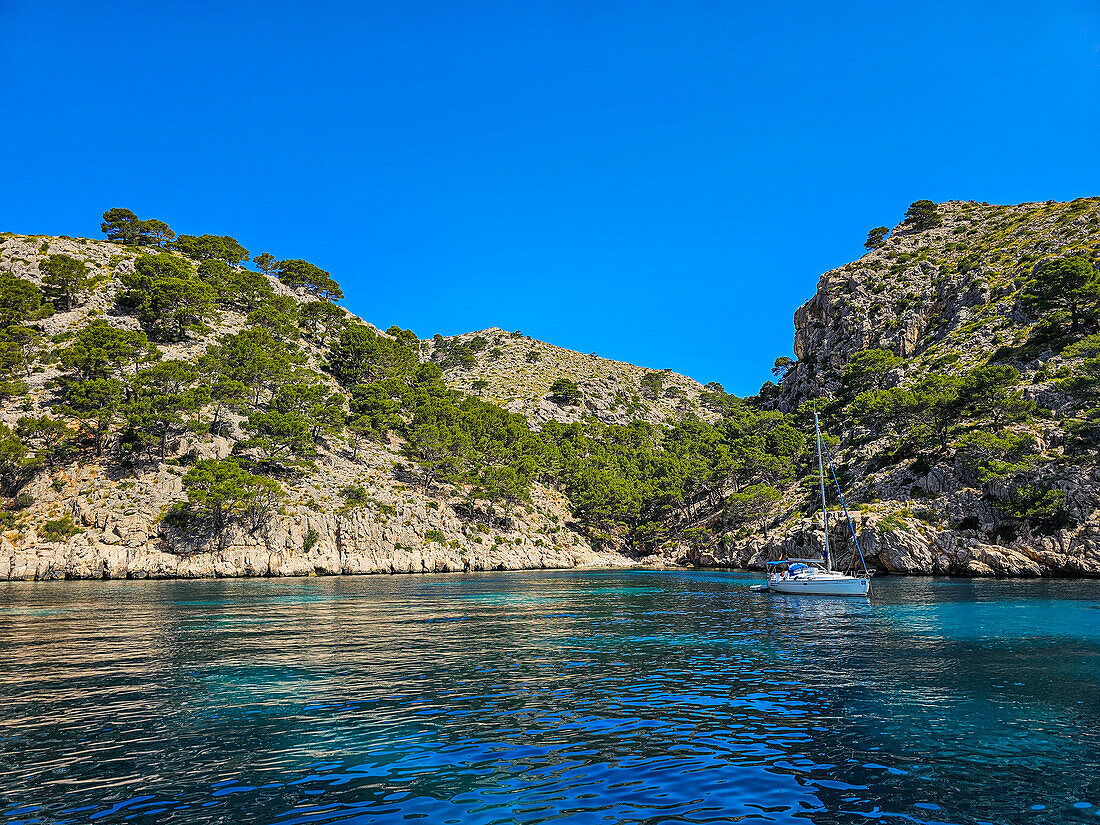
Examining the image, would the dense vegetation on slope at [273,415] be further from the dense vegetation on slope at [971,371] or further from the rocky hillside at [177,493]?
the dense vegetation on slope at [971,371]

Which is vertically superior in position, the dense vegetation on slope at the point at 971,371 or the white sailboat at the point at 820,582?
the dense vegetation on slope at the point at 971,371

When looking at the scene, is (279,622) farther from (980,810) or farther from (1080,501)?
(1080,501)

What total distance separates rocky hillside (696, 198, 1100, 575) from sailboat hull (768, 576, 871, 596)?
111 ft

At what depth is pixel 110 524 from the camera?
266 feet

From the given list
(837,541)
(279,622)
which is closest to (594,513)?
(837,541)

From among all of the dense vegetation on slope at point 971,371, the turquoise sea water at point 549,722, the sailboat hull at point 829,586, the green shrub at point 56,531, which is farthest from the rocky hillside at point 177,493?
the sailboat hull at point 829,586

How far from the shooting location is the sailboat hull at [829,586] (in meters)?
50.2

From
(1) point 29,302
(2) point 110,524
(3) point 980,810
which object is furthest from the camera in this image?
(1) point 29,302

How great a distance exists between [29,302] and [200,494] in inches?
2251

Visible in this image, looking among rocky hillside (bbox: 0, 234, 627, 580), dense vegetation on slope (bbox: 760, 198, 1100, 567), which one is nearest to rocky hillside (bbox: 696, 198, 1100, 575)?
dense vegetation on slope (bbox: 760, 198, 1100, 567)

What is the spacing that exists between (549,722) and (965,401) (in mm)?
96199

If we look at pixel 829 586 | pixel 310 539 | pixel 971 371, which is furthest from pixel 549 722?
pixel 971 371

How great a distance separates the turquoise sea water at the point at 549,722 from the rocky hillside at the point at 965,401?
43061mm

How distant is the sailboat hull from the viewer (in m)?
50.2
